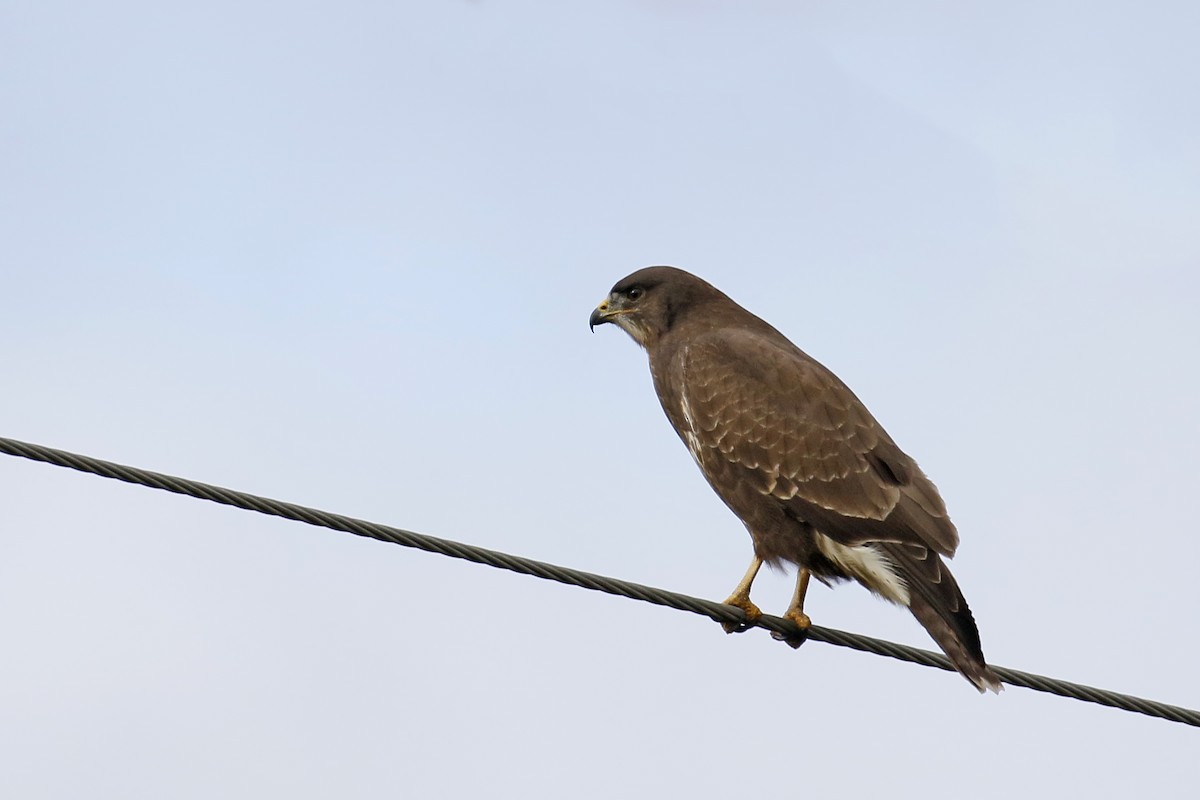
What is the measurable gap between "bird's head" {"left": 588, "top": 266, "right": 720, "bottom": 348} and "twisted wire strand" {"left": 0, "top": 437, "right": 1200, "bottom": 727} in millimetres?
2718

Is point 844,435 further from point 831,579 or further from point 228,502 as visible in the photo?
point 228,502

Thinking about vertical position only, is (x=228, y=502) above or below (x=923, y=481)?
below

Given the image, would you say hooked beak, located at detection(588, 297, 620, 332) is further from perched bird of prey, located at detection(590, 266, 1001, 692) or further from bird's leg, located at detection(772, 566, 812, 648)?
bird's leg, located at detection(772, 566, 812, 648)

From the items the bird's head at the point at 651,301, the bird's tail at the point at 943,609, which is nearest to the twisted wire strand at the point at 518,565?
the bird's tail at the point at 943,609

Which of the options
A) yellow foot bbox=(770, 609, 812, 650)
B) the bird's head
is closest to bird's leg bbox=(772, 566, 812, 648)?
yellow foot bbox=(770, 609, 812, 650)

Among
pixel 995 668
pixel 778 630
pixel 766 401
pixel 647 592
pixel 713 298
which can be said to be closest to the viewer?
pixel 647 592

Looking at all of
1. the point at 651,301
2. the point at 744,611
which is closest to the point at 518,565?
the point at 744,611

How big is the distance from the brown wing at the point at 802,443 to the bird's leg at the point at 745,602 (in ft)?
1.14

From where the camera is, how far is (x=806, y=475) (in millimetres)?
7133

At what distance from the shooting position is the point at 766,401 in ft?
24.4

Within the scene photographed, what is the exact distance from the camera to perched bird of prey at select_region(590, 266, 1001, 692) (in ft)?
21.8

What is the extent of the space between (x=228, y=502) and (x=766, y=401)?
3.40m

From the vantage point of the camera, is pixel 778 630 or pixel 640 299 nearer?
pixel 778 630

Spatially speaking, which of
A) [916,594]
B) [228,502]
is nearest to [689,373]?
[916,594]
